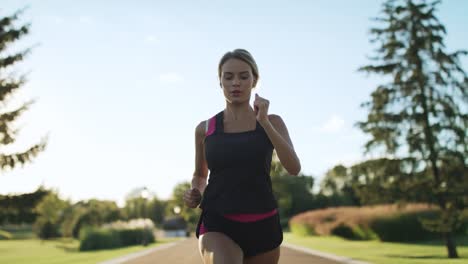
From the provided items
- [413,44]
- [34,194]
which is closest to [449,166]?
[413,44]

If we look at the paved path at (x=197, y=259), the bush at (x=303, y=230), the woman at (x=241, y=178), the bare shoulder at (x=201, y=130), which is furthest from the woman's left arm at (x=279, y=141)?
the bush at (x=303, y=230)

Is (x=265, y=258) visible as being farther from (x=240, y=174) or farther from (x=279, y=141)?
(x=279, y=141)

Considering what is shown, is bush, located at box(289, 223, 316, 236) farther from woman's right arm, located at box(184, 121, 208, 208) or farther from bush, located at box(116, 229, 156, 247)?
woman's right arm, located at box(184, 121, 208, 208)

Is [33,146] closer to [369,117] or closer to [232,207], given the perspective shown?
[369,117]

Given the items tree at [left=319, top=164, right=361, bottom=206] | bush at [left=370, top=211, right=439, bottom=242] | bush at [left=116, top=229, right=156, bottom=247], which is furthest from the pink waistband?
tree at [left=319, top=164, right=361, bottom=206]

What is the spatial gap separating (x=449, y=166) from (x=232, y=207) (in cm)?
1719

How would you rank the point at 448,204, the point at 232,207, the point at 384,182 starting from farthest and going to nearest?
the point at 384,182 < the point at 448,204 < the point at 232,207

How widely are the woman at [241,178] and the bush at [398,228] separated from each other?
1213 inches

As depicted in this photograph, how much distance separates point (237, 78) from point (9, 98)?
20.2 meters

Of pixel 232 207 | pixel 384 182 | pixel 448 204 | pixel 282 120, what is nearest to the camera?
pixel 232 207

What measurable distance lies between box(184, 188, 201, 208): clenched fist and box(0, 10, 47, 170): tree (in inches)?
731

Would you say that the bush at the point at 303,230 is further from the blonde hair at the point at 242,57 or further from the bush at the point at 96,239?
the blonde hair at the point at 242,57

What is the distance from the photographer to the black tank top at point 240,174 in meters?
2.60

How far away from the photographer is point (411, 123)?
1862 centimetres
